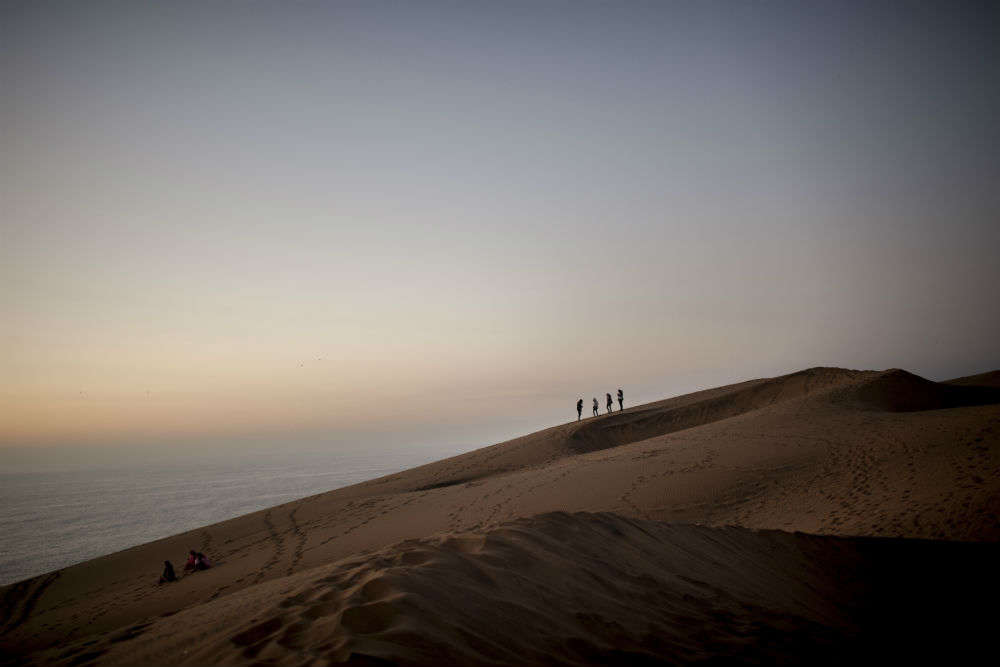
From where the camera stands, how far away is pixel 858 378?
23.8 m

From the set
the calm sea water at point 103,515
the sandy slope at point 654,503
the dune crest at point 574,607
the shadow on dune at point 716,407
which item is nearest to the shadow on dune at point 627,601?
the dune crest at point 574,607

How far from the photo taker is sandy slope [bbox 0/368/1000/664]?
8898mm

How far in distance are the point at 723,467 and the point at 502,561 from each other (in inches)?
465

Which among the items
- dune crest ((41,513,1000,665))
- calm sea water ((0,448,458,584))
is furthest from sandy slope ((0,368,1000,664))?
calm sea water ((0,448,458,584))

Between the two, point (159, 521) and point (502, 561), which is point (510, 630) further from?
point (159, 521)

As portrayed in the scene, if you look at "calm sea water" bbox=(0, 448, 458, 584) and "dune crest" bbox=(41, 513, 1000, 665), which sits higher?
"dune crest" bbox=(41, 513, 1000, 665)

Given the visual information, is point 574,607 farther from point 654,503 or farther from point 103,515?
point 103,515

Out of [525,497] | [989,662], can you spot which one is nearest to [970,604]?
[989,662]

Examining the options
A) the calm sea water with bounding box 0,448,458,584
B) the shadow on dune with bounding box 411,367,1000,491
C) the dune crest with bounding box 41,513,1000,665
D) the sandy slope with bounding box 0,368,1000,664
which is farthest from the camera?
the calm sea water with bounding box 0,448,458,584

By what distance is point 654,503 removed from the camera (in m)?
12.6

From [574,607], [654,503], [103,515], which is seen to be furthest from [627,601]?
[103,515]

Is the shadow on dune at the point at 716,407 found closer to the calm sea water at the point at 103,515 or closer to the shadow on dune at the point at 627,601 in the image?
the shadow on dune at the point at 627,601

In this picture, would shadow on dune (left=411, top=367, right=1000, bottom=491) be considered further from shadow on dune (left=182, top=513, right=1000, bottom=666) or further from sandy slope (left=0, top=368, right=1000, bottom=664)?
shadow on dune (left=182, top=513, right=1000, bottom=666)

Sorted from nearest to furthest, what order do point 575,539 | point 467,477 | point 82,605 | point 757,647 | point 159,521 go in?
point 757,647 → point 575,539 → point 82,605 → point 467,477 → point 159,521
